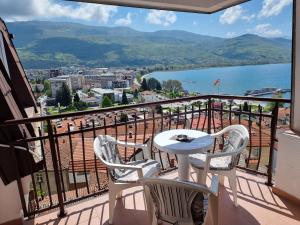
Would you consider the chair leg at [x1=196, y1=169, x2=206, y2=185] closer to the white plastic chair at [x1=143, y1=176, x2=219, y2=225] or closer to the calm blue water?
the white plastic chair at [x1=143, y1=176, x2=219, y2=225]

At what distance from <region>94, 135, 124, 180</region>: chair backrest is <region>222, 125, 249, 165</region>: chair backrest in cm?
132

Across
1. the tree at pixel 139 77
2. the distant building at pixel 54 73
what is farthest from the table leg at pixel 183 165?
the distant building at pixel 54 73

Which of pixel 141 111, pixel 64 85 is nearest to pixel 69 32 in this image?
pixel 64 85

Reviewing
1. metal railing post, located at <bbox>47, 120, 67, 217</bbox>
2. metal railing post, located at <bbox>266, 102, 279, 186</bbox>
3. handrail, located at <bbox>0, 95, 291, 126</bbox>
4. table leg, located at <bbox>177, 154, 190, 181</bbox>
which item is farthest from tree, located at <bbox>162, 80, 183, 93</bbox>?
metal railing post, located at <bbox>47, 120, 67, 217</bbox>

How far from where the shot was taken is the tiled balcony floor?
7.98 feet

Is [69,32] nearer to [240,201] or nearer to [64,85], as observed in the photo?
[64,85]

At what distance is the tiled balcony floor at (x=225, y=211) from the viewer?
2.43 m

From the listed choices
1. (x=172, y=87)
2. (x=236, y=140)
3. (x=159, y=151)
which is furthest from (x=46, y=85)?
(x=236, y=140)

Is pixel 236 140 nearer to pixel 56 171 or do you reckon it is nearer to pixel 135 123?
pixel 135 123

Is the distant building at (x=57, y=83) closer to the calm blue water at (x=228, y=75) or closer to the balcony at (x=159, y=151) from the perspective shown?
the calm blue water at (x=228, y=75)

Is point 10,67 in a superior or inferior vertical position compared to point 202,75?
superior

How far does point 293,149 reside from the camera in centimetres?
258

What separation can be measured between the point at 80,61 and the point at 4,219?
963 centimetres

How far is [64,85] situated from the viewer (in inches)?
302
